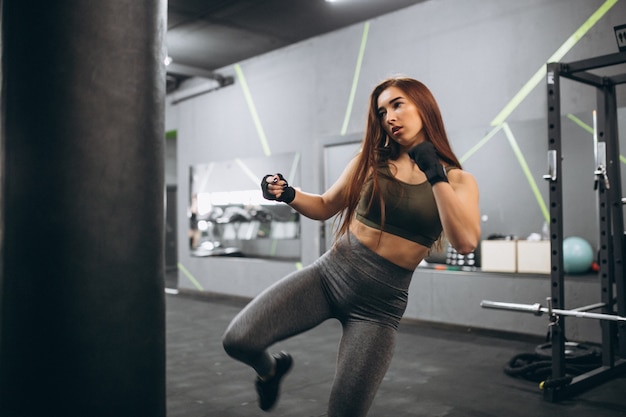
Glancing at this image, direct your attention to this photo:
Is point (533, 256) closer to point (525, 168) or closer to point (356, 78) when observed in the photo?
point (525, 168)

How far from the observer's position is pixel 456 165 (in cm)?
170

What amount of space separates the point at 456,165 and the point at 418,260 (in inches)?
12.5

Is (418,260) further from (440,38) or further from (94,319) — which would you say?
(440,38)

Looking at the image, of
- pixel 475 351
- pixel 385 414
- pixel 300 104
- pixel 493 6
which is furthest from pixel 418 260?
pixel 300 104

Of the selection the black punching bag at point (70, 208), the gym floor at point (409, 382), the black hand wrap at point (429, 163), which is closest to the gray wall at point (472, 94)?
the gym floor at point (409, 382)

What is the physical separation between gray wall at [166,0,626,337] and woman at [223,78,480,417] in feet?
10.2

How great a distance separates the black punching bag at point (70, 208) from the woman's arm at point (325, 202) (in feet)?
1.86

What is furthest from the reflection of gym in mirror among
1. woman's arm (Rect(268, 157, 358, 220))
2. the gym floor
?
woman's arm (Rect(268, 157, 358, 220))

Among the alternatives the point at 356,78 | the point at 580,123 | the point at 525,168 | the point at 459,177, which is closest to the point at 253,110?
the point at 356,78

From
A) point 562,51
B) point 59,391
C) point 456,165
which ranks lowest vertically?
point 59,391

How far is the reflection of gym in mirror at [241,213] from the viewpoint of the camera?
6.63 m

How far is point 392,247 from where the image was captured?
1679mm

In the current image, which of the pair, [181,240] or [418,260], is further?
[181,240]

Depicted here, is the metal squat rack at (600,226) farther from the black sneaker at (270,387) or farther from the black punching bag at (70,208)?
the black punching bag at (70,208)
